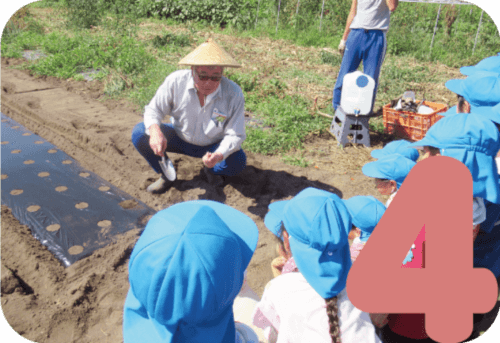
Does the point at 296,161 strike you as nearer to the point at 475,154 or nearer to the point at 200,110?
the point at 200,110

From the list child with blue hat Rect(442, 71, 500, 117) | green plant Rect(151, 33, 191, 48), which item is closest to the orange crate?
child with blue hat Rect(442, 71, 500, 117)

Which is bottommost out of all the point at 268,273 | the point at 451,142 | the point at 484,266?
the point at 268,273

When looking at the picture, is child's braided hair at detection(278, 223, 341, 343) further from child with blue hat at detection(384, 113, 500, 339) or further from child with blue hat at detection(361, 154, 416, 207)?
child with blue hat at detection(361, 154, 416, 207)

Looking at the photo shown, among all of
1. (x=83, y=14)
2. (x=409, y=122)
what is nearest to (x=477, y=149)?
(x=409, y=122)

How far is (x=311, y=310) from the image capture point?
1300mm

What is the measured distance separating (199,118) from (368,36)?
7.79 feet

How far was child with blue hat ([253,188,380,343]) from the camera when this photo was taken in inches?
50.0

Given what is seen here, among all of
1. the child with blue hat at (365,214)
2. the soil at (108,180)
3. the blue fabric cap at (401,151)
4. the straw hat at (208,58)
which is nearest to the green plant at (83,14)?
the soil at (108,180)

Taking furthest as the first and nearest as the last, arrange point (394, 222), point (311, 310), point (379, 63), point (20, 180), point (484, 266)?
point (379, 63)
point (20, 180)
point (484, 266)
point (394, 222)
point (311, 310)

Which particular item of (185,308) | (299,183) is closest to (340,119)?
(299,183)

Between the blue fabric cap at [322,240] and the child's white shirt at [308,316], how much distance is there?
2.1 inches

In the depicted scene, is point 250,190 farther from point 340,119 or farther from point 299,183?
point 340,119

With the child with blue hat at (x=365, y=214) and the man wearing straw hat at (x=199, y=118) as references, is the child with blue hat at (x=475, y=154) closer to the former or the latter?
the child with blue hat at (x=365, y=214)

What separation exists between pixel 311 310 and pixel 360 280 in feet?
0.70
